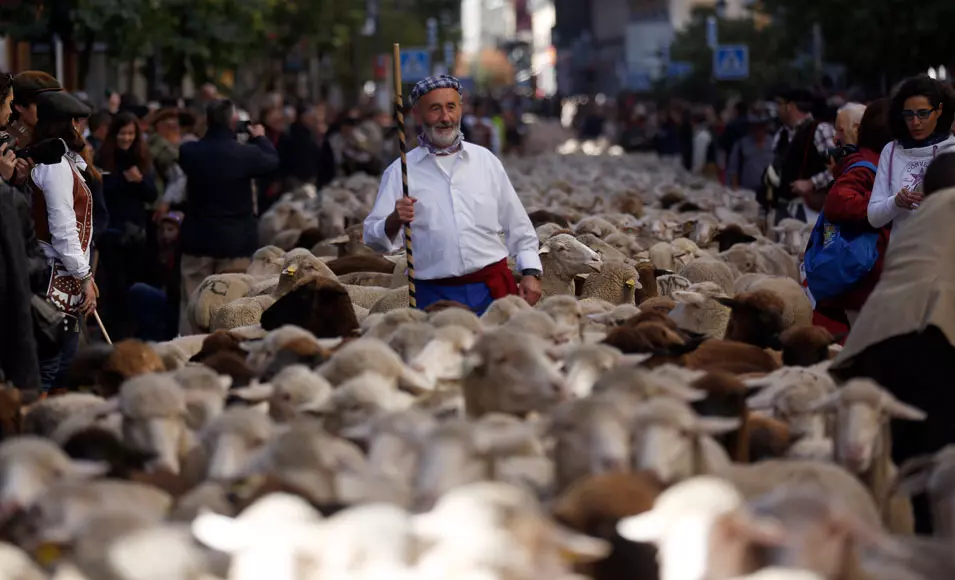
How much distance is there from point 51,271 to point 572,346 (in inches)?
111

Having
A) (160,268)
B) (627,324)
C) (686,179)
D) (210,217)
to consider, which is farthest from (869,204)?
(686,179)

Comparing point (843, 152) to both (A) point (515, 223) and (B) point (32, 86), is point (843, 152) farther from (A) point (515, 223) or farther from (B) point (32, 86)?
(B) point (32, 86)

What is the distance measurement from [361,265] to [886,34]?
64.6 feet

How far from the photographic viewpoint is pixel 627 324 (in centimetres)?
820

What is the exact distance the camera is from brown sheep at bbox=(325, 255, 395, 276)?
1255cm

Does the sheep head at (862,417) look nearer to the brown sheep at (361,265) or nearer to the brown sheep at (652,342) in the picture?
the brown sheep at (652,342)

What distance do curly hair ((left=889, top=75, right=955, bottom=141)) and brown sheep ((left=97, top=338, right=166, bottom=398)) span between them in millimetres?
3669

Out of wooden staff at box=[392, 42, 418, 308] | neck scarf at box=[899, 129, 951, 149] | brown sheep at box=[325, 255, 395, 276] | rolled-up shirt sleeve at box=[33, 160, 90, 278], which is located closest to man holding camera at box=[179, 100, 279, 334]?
brown sheep at box=[325, 255, 395, 276]

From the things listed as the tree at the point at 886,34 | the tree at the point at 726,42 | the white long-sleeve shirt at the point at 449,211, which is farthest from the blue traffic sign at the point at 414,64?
the white long-sleeve shirt at the point at 449,211

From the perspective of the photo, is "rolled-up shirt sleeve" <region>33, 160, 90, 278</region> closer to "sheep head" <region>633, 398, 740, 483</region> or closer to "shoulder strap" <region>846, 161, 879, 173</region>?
"sheep head" <region>633, 398, 740, 483</region>

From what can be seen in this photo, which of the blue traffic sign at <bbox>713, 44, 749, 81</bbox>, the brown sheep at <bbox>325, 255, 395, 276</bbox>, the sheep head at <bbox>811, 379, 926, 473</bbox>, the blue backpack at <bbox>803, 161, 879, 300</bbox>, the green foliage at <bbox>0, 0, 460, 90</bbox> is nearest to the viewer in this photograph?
the sheep head at <bbox>811, 379, 926, 473</bbox>

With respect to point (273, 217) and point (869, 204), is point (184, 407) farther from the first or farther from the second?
point (273, 217)

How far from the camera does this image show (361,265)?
1258 cm

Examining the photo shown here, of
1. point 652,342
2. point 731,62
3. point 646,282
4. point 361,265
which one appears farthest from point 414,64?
point 652,342
